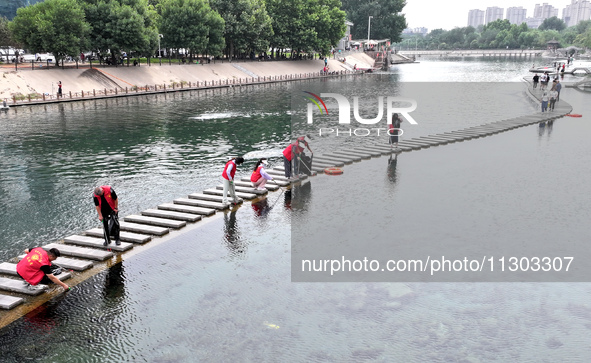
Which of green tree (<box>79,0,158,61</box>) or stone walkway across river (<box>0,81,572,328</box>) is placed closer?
stone walkway across river (<box>0,81,572,328</box>)

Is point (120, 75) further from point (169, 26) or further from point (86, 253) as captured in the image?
point (86, 253)

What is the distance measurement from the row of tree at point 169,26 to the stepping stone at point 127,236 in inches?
2043

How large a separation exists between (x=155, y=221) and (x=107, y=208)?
241 cm

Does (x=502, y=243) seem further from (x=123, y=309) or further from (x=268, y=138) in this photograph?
(x=268, y=138)

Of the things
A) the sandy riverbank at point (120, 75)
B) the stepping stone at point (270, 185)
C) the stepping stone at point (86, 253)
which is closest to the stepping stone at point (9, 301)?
the stepping stone at point (86, 253)

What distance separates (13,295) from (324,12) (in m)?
103

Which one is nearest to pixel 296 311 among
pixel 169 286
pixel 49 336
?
pixel 169 286

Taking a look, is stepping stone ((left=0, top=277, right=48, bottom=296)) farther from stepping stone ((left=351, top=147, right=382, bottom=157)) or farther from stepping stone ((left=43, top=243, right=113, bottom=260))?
stepping stone ((left=351, top=147, right=382, bottom=157))

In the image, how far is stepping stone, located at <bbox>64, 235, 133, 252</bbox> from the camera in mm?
14148

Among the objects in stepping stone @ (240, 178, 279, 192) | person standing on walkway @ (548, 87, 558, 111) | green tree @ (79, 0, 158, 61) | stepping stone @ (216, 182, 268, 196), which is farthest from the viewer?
green tree @ (79, 0, 158, 61)

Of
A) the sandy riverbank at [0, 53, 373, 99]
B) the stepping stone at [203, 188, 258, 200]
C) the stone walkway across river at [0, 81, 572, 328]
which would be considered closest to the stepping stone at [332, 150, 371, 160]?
the stone walkway across river at [0, 81, 572, 328]

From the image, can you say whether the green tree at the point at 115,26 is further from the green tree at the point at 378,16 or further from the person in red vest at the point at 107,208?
the green tree at the point at 378,16

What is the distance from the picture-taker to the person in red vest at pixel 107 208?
1372 centimetres

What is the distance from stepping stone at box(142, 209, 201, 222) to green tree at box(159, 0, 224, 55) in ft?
209
